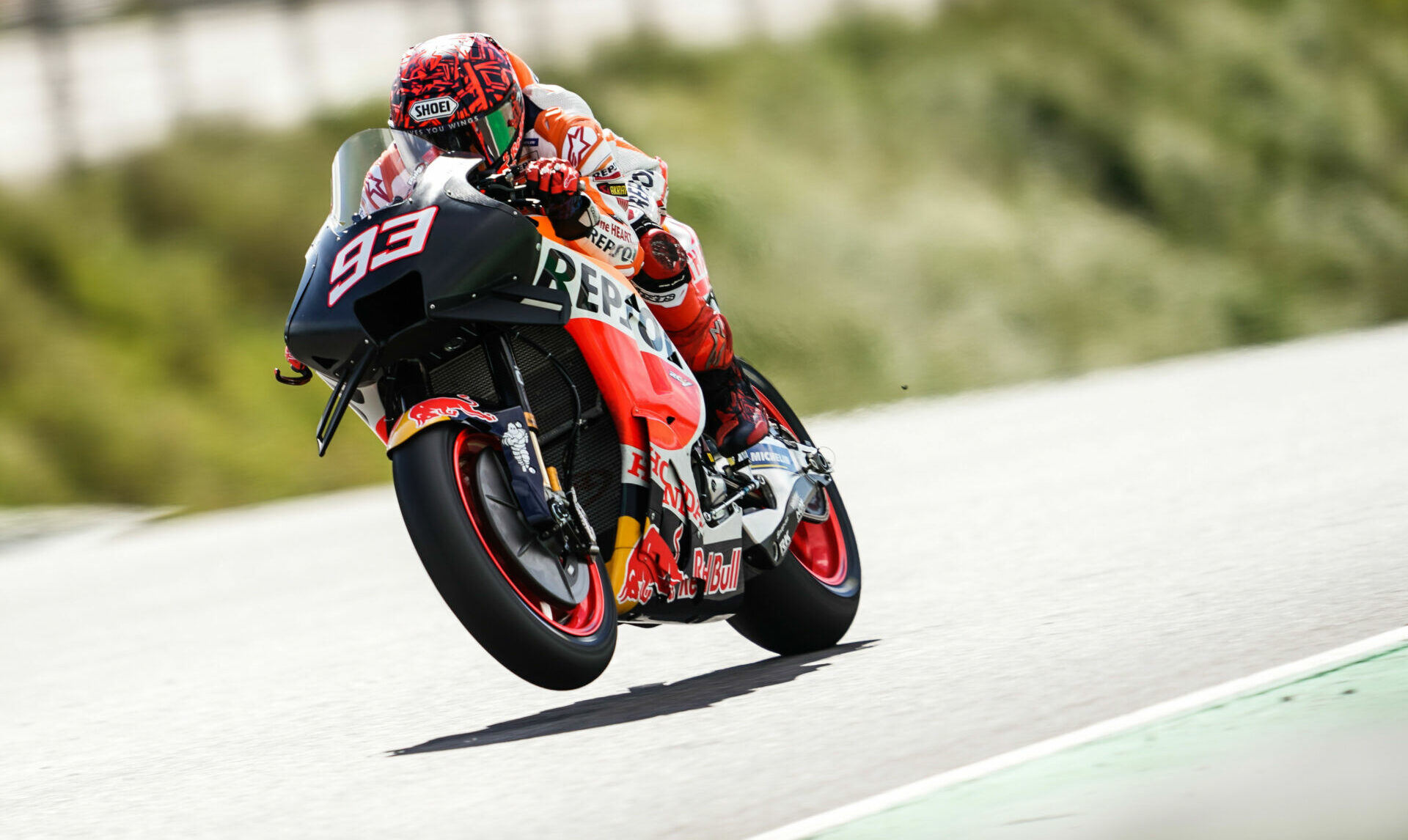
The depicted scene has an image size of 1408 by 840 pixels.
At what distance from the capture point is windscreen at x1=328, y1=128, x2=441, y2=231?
4844 mm

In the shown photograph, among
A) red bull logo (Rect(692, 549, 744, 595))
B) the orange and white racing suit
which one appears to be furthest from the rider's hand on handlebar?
red bull logo (Rect(692, 549, 744, 595))

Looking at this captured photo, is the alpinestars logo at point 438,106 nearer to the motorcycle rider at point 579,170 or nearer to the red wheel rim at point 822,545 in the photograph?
the motorcycle rider at point 579,170

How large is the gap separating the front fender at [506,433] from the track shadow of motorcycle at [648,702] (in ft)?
2.03

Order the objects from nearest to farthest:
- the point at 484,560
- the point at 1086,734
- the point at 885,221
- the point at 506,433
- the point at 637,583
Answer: the point at 1086,734 < the point at 484,560 < the point at 506,433 < the point at 637,583 < the point at 885,221

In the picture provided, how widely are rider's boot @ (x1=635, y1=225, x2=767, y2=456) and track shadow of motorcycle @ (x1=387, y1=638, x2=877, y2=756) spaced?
0.65 m

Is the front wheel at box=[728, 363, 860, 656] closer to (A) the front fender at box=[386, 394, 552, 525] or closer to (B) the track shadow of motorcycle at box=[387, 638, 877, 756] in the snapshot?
(B) the track shadow of motorcycle at box=[387, 638, 877, 756]

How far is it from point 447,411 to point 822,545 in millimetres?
1965

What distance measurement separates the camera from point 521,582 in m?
4.50

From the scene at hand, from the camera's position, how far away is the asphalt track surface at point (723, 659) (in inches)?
161

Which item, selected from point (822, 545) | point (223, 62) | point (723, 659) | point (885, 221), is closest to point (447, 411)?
point (723, 659)


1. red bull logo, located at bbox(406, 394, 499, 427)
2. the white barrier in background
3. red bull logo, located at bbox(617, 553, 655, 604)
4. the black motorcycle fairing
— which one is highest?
the black motorcycle fairing

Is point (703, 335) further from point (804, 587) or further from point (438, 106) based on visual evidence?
point (438, 106)

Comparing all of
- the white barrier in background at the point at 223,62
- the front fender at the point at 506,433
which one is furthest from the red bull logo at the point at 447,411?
the white barrier in background at the point at 223,62

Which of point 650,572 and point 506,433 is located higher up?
point 506,433
